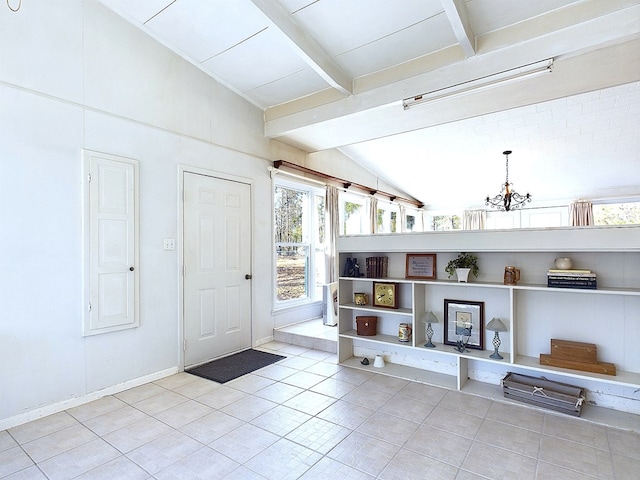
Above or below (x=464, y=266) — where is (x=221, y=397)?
below

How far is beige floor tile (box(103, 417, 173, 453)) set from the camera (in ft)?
7.39

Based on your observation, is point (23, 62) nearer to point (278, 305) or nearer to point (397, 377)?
point (278, 305)

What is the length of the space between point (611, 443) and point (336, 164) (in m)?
4.94

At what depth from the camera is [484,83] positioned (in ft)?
10.0

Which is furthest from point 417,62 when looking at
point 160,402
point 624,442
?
point 160,402

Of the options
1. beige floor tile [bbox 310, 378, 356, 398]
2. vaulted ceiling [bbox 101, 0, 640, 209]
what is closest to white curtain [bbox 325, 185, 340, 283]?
vaulted ceiling [bbox 101, 0, 640, 209]

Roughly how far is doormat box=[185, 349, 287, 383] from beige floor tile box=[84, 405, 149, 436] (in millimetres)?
765

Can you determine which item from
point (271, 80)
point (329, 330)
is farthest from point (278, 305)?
point (271, 80)

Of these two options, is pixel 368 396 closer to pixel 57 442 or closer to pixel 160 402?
pixel 160 402

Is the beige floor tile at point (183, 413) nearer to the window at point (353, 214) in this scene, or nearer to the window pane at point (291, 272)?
the window pane at point (291, 272)

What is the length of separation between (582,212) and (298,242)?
5.92 meters

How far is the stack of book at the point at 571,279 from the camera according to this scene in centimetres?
249

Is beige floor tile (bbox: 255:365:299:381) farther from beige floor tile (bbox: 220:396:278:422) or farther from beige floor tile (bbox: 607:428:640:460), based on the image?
beige floor tile (bbox: 607:428:640:460)

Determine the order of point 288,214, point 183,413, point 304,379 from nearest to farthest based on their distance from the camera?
point 183,413, point 304,379, point 288,214
